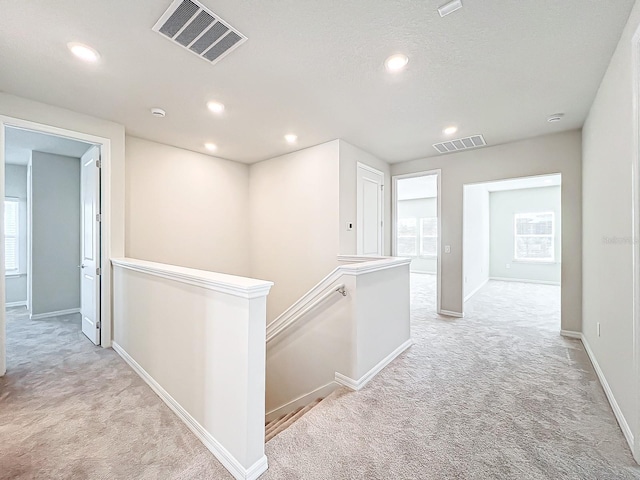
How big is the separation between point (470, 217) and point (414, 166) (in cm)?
203

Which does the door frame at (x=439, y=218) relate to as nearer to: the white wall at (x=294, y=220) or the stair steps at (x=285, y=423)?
the white wall at (x=294, y=220)

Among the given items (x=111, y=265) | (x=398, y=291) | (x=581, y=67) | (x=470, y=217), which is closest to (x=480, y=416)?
(x=398, y=291)

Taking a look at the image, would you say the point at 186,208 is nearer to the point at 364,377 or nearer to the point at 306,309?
the point at 306,309

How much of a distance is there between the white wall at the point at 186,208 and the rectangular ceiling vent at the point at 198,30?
2.56 m

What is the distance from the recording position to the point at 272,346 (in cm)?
364

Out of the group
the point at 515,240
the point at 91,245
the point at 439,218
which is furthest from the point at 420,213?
the point at 91,245

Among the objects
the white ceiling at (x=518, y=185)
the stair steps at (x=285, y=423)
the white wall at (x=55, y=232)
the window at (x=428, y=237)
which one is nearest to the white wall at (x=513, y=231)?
the white ceiling at (x=518, y=185)

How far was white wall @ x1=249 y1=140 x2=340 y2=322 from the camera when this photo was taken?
427 centimetres

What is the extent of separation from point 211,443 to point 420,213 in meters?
10.2

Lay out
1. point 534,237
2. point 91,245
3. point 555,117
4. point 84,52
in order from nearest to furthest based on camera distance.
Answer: point 84,52, point 555,117, point 91,245, point 534,237

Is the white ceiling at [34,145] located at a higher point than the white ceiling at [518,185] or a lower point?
lower

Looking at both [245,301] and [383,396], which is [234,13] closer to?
[245,301]

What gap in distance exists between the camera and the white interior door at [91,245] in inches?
137

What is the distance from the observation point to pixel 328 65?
2.36 m
